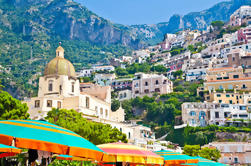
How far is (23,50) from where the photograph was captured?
553 feet

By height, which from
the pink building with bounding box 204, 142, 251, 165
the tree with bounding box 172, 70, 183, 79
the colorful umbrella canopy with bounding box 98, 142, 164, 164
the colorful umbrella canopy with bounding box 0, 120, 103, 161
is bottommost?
the pink building with bounding box 204, 142, 251, 165

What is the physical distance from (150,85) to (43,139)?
81.5m

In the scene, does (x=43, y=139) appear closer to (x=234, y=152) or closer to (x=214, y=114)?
(x=234, y=152)

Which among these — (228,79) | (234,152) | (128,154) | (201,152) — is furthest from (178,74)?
(128,154)

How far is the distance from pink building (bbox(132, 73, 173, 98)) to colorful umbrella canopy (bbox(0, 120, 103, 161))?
7756 cm

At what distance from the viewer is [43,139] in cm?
826

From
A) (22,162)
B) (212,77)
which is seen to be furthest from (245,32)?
(22,162)

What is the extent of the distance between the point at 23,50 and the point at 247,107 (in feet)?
420

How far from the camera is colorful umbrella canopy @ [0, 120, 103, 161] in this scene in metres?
8.08

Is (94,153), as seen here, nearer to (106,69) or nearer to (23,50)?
(106,69)

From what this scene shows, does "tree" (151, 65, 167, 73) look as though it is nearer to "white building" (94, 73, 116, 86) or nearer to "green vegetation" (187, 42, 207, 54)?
"green vegetation" (187, 42, 207, 54)

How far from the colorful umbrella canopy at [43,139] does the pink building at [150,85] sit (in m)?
77.6

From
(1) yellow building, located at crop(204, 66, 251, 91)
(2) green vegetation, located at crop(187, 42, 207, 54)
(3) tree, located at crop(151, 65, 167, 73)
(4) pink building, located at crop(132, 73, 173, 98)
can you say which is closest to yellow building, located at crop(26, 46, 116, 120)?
(4) pink building, located at crop(132, 73, 173, 98)

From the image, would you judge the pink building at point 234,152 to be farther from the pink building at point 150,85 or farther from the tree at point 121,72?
the tree at point 121,72
